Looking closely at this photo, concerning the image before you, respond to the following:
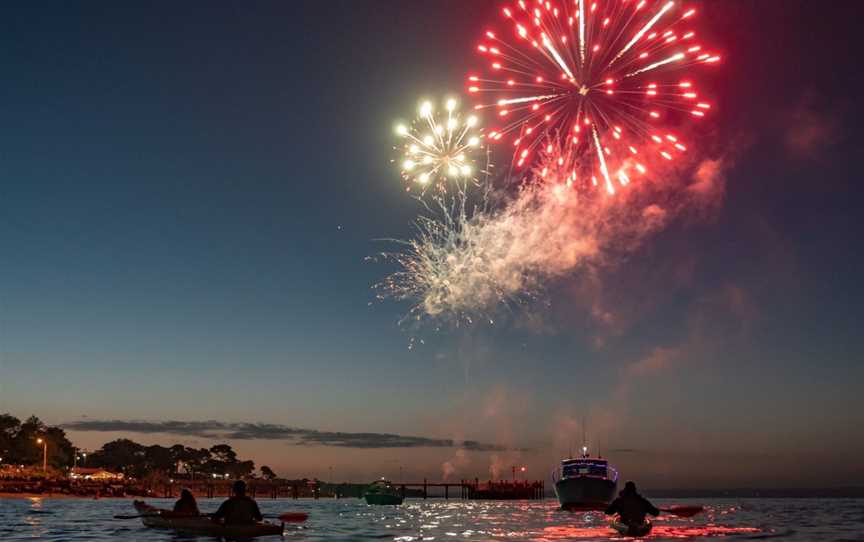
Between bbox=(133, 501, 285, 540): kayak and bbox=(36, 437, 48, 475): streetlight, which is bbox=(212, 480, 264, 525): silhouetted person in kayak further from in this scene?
bbox=(36, 437, 48, 475): streetlight

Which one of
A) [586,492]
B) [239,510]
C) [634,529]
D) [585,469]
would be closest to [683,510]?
[634,529]

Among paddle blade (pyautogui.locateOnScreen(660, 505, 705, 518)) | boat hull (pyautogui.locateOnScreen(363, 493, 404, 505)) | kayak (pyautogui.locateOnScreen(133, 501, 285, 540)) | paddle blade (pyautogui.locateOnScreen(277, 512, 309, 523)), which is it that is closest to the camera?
kayak (pyautogui.locateOnScreen(133, 501, 285, 540))

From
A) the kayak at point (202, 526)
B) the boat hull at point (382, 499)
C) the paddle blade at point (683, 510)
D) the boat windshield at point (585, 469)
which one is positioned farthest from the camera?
the boat hull at point (382, 499)

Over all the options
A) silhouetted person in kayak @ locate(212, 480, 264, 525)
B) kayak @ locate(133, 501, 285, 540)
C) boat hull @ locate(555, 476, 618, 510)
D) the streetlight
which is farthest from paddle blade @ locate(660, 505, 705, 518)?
the streetlight

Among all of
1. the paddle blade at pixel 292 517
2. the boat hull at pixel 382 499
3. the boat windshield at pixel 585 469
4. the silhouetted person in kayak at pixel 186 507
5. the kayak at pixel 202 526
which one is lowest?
the boat hull at pixel 382 499

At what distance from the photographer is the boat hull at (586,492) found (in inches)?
3290

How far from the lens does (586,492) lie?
8369cm

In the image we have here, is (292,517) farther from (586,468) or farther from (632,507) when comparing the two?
(586,468)

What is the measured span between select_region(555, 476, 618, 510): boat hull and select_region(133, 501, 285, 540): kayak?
5156 centimetres

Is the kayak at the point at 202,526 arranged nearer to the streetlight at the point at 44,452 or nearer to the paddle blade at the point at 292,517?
the paddle blade at the point at 292,517

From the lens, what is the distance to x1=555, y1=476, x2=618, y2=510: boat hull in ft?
274

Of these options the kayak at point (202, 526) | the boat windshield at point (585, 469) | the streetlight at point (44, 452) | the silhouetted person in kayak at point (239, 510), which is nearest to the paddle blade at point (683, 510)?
the kayak at point (202, 526)

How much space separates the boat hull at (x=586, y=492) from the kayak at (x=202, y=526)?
51563mm

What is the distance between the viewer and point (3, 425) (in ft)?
573
